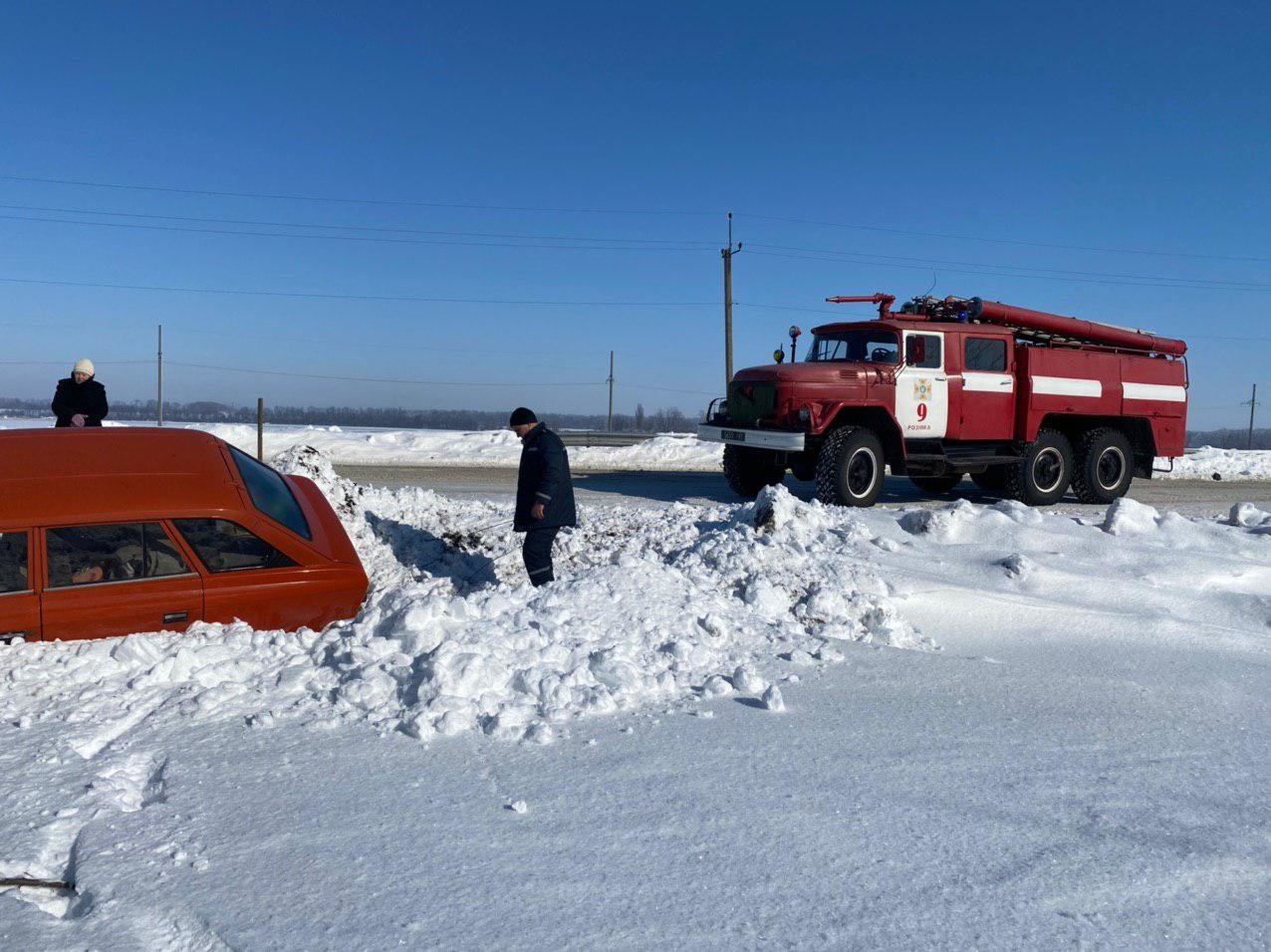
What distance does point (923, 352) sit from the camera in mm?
10852

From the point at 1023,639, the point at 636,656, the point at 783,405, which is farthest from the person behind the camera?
the point at 783,405

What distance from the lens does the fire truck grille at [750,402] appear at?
416 inches

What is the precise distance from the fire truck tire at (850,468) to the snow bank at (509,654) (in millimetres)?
3740

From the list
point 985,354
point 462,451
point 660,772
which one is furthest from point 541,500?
point 462,451

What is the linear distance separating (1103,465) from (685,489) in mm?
5967

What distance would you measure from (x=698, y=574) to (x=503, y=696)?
2188mm

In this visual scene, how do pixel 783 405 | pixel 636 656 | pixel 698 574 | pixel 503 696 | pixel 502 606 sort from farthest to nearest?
pixel 783 405 → pixel 698 574 → pixel 502 606 → pixel 636 656 → pixel 503 696

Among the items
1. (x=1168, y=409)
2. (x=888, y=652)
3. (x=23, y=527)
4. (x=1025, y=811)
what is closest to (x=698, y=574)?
(x=888, y=652)

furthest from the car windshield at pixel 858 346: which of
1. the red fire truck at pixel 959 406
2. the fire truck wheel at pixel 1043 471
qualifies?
the fire truck wheel at pixel 1043 471

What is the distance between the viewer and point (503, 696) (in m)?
3.91

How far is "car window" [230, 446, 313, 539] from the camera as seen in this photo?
482cm

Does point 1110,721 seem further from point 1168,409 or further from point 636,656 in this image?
point 1168,409

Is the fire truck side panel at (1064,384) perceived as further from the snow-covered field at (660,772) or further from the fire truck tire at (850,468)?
the snow-covered field at (660,772)

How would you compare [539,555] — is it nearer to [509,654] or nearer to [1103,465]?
[509,654]
